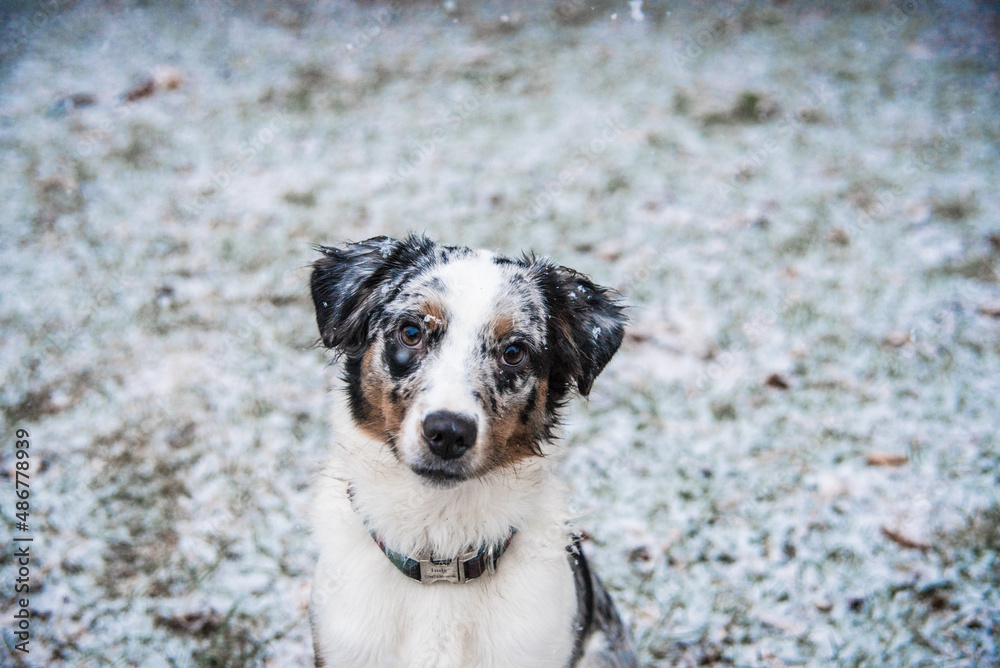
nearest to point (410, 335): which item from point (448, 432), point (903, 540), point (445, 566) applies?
point (448, 432)

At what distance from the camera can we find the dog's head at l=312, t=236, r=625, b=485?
2.46 meters

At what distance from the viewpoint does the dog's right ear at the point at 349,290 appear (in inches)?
114

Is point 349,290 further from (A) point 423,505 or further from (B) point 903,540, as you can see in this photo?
(B) point 903,540

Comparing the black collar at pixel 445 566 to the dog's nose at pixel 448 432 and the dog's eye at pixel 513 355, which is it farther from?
the dog's eye at pixel 513 355

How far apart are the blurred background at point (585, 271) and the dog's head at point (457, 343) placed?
0.54 meters

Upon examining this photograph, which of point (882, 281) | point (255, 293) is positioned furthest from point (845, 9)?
point (255, 293)

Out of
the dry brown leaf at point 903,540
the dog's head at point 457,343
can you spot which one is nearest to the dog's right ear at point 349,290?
the dog's head at point 457,343

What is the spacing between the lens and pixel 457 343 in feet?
8.63

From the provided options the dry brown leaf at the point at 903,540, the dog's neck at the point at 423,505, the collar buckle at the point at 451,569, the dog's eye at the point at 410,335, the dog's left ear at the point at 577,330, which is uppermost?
the dog's eye at the point at 410,335

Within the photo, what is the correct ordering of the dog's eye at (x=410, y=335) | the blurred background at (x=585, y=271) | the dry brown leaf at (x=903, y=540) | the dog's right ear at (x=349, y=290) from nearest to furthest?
the dog's eye at (x=410, y=335), the dog's right ear at (x=349, y=290), the blurred background at (x=585, y=271), the dry brown leaf at (x=903, y=540)

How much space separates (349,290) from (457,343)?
64 centimetres

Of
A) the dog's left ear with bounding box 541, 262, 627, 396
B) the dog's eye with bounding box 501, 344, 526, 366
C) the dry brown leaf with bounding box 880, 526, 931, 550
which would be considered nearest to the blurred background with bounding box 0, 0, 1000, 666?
the dry brown leaf with bounding box 880, 526, 931, 550

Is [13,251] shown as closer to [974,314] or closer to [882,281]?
[882,281]

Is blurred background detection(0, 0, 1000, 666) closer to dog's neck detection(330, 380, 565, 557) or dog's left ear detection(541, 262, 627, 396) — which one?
dog's left ear detection(541, 262, 627, 396)
